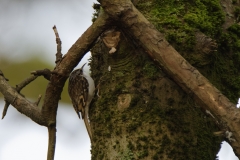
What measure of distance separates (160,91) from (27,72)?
161 cm

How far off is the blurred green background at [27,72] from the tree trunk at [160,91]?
122 centimetres

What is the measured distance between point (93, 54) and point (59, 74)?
0.85ft

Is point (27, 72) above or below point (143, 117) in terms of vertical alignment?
above

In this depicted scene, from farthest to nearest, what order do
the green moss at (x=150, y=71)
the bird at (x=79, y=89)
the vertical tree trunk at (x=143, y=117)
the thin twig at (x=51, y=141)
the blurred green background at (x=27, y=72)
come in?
1. the blurred green background at (x=27, y=72)
2. the bird at (x=79, y=89)
3. the thin twig at (x=51, y=141)
4. the green moss at (x=150, y=71)
5. the vertical tree trunk at (x=143, y=117)

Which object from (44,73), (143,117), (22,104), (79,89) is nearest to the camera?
(143,117)

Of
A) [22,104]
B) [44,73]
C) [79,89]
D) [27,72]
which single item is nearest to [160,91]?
[44,73]

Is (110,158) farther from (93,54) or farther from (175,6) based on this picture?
(175,6)

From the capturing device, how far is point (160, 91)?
2.08 metres

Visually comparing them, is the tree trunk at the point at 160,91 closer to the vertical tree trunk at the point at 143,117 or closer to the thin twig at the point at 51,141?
the vertical tree trunk at the point at 143,117

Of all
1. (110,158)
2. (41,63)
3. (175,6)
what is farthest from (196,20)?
(41,63)

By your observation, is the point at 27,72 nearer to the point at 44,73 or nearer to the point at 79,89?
the point at 79,89

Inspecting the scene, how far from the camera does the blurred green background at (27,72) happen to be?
137 inches

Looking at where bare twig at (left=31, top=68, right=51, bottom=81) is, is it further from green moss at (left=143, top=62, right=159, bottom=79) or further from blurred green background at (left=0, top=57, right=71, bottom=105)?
blurred green background at (left=0, top=57, right=71, bottom=105)

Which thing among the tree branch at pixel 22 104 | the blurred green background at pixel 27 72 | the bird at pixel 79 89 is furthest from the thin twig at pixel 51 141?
the blurred green background at pixel 27 72
